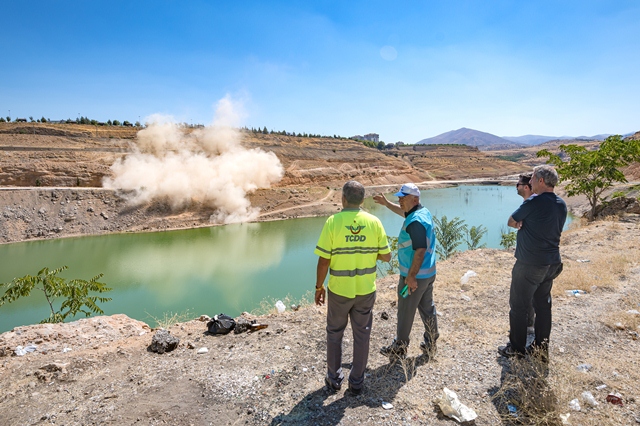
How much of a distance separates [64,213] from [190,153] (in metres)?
11.4

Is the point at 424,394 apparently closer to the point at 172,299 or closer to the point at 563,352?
the point at 563,352

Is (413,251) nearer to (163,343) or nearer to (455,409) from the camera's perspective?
(455,409)

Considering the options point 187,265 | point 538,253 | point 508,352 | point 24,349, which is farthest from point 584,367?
point 187,265

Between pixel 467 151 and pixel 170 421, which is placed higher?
pixel 467 151

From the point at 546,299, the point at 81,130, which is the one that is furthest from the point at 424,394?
the point at 81,130

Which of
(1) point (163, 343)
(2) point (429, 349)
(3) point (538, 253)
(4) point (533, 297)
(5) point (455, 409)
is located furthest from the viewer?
(1) point (163, 343)

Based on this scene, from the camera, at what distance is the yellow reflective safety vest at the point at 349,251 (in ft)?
9.41

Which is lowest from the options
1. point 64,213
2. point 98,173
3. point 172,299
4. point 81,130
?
point 172,299

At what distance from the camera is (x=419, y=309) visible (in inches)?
145

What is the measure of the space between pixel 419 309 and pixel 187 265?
1398cm

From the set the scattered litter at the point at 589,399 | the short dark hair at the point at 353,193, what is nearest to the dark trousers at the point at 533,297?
the scattered litter at the point at 589,399

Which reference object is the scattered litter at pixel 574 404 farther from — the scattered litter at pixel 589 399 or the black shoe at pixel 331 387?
the black shoe at pixel 331 387

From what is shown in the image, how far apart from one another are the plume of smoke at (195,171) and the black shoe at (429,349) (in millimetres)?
23874

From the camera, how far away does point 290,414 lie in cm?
288
